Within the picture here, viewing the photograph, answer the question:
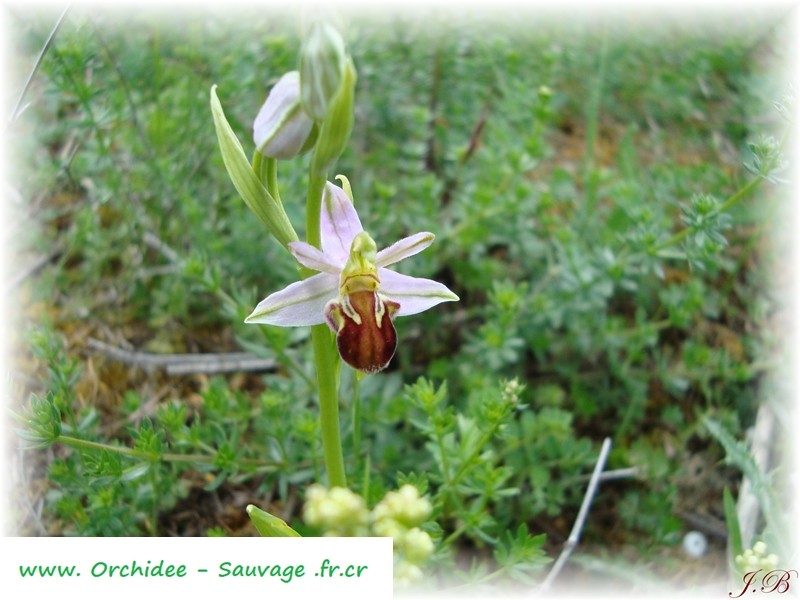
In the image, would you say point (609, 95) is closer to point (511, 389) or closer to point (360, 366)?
point (511, 389)

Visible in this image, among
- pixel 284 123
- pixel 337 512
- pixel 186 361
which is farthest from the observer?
pixel 186 361

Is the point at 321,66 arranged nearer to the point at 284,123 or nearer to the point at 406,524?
the point at 284,123

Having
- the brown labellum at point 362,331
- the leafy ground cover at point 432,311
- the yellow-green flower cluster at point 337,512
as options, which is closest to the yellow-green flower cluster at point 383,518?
the yellow-green flower cluster at point 337,512

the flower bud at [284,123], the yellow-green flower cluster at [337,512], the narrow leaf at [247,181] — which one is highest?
the flower bud at [284,123]

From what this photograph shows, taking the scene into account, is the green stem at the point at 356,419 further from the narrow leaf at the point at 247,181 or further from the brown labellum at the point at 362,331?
the narrow leaf at the point at 247,181

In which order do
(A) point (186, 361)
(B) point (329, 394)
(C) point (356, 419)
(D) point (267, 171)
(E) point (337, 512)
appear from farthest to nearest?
(A) point (186, 361) < (C) point (356, 419) < (B) point (329, 394) < (D) point (267, 171) < (E) point (337, 512)
